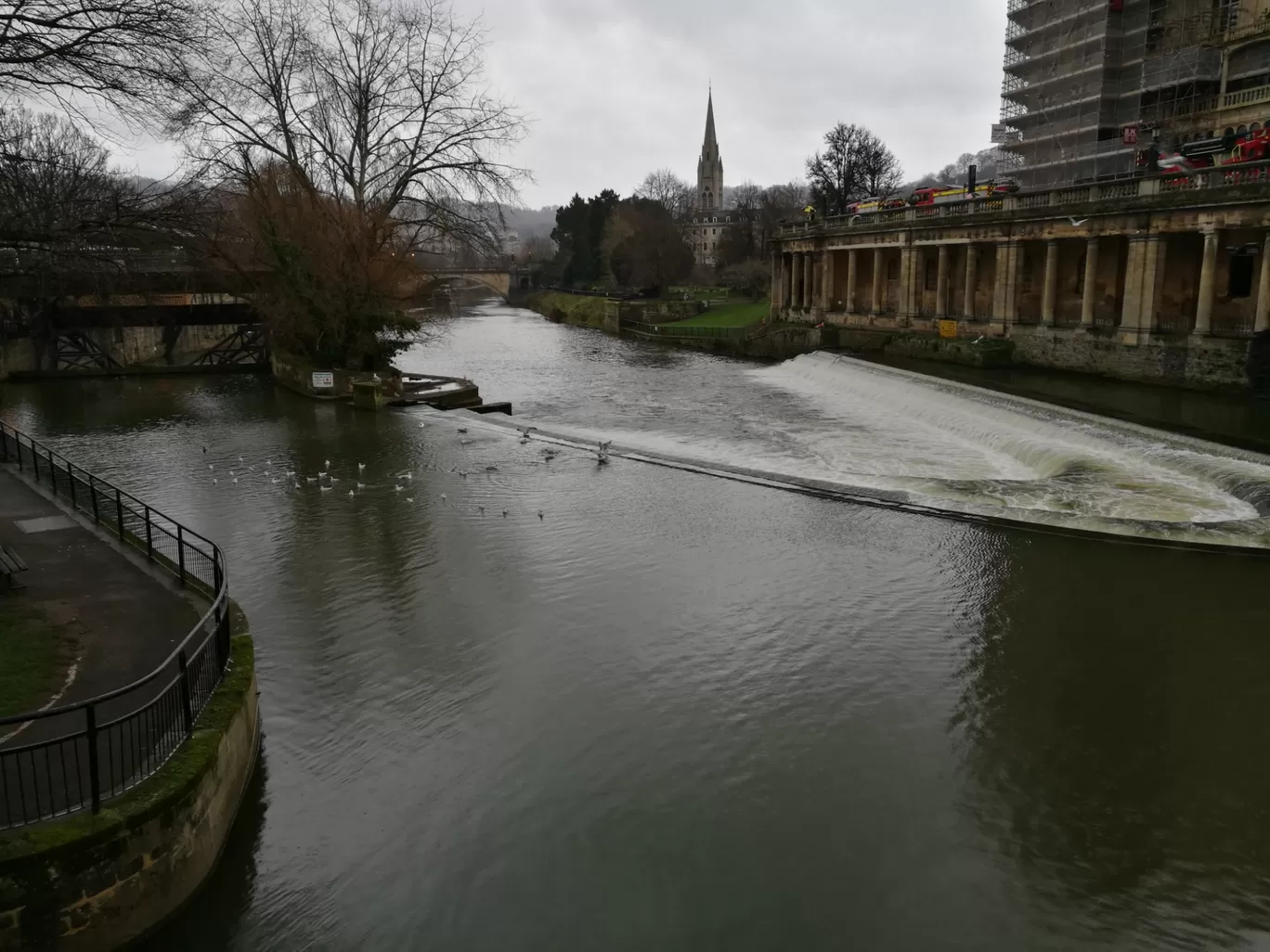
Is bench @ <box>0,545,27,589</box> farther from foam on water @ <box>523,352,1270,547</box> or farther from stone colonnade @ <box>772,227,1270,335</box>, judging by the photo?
stone colonnade @ <box>772,227,1270,335</box>

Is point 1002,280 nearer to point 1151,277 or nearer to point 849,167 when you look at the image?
point 1151,277

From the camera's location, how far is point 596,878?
7.67 meters

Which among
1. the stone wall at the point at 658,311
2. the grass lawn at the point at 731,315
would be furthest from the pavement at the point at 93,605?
the stone wall at the point at 658,311

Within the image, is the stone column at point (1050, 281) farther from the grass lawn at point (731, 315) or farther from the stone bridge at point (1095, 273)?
the grass lawn at point (731, 315)

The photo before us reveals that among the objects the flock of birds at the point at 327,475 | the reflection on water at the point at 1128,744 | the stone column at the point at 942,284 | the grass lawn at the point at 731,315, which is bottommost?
the reflection on water at the point at 1128,744

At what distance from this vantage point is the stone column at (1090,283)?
33.3 meters

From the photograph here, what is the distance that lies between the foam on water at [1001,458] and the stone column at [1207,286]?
7.50 m

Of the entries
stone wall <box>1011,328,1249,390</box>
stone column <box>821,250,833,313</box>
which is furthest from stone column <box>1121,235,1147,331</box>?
stone column <box>821,250,833,313</box>

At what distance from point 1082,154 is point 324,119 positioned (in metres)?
36.8

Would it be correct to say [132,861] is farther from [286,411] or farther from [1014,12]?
[1014,12]

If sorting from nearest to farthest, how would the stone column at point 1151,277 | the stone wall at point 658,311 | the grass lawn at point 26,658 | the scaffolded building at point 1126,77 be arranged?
the grass lawn at point 26,658, the stone column at point 1151,277, the scaffolded building at point 1126,77, the stone wall at point 658,311

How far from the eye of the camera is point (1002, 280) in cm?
3803

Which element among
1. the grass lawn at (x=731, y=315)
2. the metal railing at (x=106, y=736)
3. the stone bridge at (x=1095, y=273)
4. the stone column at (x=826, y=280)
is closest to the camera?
the metal railing at (x=106, y=736)

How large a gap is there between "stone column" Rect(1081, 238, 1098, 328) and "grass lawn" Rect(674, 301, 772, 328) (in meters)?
30.1
